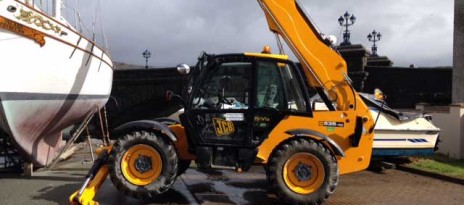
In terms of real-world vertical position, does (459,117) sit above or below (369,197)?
above

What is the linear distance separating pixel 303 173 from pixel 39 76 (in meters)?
5.38

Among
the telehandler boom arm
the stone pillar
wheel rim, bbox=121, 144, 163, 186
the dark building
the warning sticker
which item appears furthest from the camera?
the dark building

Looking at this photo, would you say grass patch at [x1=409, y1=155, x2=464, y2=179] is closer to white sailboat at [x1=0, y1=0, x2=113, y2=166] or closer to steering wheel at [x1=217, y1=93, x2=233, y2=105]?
steering wheel at [x1=217, y1=93, x2=233, y2=105]

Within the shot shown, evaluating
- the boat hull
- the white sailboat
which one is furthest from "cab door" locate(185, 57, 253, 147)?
the boat hull

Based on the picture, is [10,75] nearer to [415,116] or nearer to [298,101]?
[298,101]

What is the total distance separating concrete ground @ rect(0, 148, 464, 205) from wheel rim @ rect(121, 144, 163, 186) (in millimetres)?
365

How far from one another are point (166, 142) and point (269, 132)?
1457mm

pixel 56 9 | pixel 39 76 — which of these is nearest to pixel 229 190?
pixel 39 76

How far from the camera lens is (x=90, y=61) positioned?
12367mm

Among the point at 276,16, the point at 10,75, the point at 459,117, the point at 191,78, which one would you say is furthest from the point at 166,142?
the point at 459,117

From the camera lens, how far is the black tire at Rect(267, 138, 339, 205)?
279 inches

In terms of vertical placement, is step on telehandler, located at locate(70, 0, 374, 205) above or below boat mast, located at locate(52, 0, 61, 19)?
below

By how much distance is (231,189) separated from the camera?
852 cm

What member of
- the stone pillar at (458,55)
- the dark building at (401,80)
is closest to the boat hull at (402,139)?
the stone pillar at (458,55)
